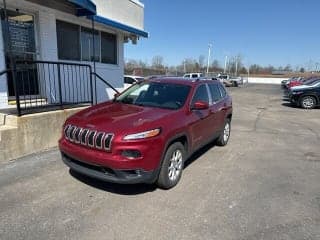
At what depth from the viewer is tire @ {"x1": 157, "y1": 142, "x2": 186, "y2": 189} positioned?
4453mm

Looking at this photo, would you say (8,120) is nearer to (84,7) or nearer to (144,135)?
(144,135)

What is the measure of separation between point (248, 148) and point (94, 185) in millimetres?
4287

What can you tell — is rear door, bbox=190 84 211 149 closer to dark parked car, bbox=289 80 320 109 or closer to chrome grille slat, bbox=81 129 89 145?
chrome grille slat, bbox=81 129 89 145

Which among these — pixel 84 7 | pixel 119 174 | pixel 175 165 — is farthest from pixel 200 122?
pixel 84 7

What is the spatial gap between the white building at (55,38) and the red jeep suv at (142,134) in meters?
2.50

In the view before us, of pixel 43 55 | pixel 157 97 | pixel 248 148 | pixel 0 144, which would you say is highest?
pixel 43 55

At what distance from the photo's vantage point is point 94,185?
15.4ft

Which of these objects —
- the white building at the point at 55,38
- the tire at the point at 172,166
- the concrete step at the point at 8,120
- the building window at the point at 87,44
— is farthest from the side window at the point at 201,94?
the building window at the point at 87,44

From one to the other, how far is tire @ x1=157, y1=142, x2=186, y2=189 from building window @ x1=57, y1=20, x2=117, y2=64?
6.18 metres

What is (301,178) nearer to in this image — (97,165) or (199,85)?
(199,85)

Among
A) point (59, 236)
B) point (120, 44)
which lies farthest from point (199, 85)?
point (120, 44)

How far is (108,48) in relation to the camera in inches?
465

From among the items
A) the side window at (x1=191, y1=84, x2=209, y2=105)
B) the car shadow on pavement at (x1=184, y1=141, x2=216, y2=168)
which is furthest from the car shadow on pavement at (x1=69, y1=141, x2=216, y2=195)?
the side window at (x1=191, y1=84, x2=209, y2=105)

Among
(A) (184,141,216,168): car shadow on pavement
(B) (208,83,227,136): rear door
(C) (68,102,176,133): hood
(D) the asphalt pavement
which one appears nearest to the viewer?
(D) the asphalt pavement
